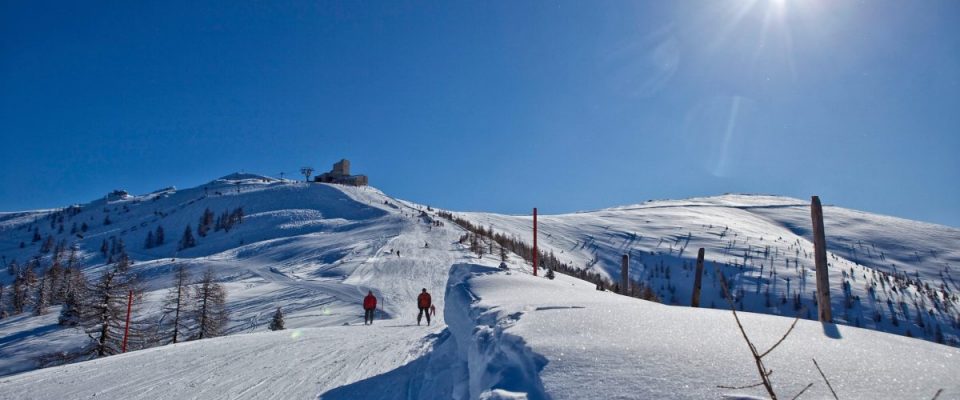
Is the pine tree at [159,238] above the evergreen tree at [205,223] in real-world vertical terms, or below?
below

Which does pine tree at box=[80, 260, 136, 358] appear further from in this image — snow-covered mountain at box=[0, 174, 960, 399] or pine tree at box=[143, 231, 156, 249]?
pine tree at box=[143, 231, 156, 249]

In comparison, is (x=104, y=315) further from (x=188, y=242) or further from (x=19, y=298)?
(x=188, y=242)

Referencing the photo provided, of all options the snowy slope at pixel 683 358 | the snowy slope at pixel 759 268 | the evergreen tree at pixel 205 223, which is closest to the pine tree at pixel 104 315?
the snowy slope at pixel 683 358

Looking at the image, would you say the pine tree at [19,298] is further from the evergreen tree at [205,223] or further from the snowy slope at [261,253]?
the evergreen tree at [205,223]

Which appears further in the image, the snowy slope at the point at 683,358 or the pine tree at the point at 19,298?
the pine tree at the point at 19,298

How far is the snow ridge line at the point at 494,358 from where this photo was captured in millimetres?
4324

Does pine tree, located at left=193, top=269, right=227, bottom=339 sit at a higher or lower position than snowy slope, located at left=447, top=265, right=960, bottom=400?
lower

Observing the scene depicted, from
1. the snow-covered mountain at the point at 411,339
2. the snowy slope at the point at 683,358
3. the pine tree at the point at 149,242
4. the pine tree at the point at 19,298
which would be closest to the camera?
the snowy slope at the point at 683,358

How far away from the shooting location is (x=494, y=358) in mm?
5609

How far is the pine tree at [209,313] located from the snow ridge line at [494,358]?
82.8 ft

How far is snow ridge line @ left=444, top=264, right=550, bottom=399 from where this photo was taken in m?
4.32

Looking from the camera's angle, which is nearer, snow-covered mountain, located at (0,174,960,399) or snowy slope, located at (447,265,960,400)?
snowy slope, located at (447,265,960,400)

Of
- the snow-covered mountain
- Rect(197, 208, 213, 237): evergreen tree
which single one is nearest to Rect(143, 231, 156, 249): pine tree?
the snow-covered mountain

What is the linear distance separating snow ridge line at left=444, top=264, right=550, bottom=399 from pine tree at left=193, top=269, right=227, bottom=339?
A: 82.8 feet
